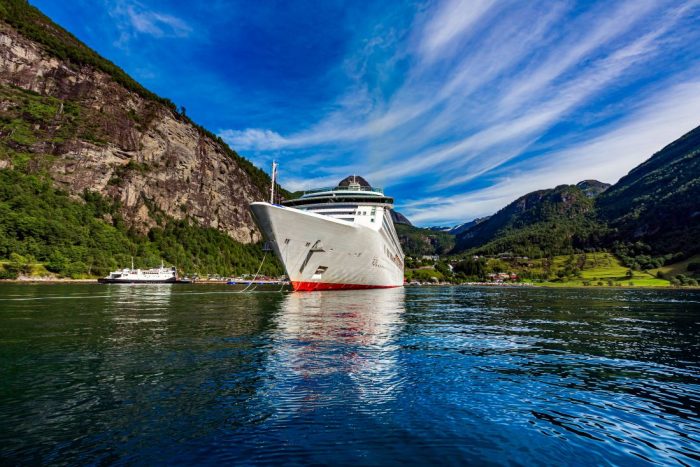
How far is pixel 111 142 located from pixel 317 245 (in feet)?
484

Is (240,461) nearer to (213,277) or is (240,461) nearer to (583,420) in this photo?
(583,420)

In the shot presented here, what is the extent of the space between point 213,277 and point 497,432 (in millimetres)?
158254

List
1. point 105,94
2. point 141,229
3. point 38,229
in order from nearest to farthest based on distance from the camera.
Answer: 1. point 38,229
2. point 141,229
3. point 105,94

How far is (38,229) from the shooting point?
10231cm

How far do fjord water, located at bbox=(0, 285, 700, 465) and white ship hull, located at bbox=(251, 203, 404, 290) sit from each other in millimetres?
23847

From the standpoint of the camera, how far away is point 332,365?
10.2 metres

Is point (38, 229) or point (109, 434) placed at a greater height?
point (38, 229)

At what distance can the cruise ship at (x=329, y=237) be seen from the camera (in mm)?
38625

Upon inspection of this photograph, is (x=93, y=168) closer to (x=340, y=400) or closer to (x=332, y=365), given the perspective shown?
(x=332, y=365)

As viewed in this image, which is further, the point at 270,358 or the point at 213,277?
the point at 213,277

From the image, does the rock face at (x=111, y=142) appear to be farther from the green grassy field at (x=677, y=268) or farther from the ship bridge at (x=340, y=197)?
the green grassy field at (x=677, y=268)

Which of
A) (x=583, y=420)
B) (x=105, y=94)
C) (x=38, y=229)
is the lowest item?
(x=583, y=420)

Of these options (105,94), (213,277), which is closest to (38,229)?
(213,277)

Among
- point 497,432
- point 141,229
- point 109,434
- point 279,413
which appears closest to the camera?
point 109,434
